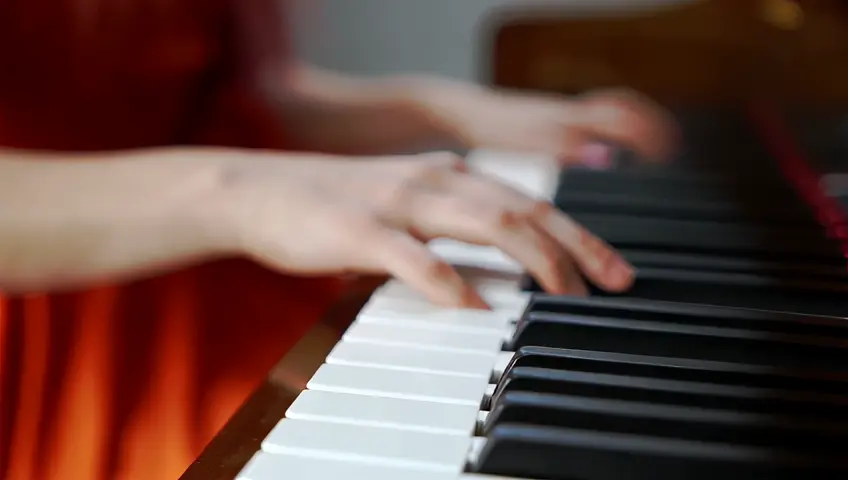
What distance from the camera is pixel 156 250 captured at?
648 mm

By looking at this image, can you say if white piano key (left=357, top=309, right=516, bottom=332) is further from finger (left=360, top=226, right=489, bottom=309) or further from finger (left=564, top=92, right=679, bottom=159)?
finger (left=564, top=92, right=679, bottom=159)

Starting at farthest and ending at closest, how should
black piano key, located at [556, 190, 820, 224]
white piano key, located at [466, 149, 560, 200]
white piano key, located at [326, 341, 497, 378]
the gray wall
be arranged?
the gray wall, white piano key, located at [466, 149, 560, 200], black piano key, located at [556, 190, 820, 224], white piano key, located at [326, 341, 497, 378]

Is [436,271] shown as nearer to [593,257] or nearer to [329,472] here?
[593,257]

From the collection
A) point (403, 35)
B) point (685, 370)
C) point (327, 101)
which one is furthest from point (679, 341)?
point (403, 35)

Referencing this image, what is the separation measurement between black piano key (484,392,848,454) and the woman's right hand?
16cm

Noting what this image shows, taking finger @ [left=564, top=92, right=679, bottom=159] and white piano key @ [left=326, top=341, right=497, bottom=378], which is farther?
finger @ [left=564, top=92, right=679, bottom=159]

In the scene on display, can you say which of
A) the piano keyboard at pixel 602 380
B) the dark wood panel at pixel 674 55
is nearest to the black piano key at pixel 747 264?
the piano keyboard at pixel 602 380

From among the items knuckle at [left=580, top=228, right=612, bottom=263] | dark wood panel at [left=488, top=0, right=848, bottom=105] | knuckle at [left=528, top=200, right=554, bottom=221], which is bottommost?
knuckle at [left=580, top=228, right=612, bottom=263]

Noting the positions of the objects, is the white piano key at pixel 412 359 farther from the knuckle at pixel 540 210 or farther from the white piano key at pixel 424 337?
the knuckle at pixel 540 210

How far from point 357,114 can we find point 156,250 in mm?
608

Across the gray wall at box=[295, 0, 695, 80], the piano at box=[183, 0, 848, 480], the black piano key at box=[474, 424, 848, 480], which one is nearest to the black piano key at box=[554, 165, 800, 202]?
the piano at box=[183, 0, 848, 480]

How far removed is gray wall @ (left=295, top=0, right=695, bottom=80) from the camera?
6.01 feet

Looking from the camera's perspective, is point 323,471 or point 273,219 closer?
point 323,471

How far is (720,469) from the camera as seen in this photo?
14.9 inches
